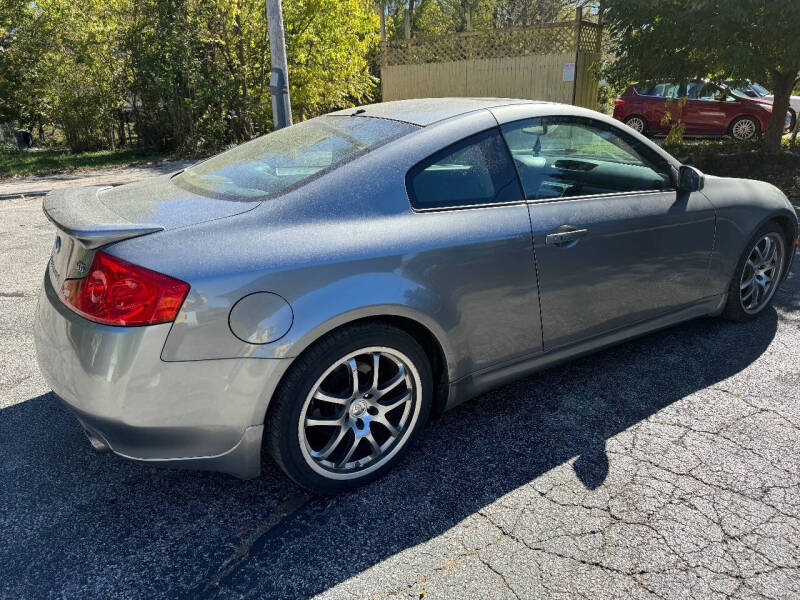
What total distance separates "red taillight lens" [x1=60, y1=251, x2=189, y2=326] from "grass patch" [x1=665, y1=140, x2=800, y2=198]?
912 cm

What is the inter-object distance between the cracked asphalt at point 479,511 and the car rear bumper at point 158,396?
34 centimetres

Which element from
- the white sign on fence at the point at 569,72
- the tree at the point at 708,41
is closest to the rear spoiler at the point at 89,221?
the tree at the point at 708,41

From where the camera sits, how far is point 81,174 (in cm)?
1301

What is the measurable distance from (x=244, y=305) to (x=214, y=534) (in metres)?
0.89

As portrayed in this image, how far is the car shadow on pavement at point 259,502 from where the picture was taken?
211cm

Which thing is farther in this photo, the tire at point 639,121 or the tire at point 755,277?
the tire at point 639,121

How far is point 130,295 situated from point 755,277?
12.6 ft

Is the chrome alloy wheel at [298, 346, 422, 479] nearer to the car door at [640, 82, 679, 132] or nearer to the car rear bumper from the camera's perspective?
the car rear bumper

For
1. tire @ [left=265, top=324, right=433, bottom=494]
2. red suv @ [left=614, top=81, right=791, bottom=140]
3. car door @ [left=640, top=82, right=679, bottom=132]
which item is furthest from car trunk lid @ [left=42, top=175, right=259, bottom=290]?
car door @ [left=640, top=82, right=679, bottom=132]

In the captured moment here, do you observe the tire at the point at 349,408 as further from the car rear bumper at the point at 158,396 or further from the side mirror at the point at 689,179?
the side mirror at the point at 689,179

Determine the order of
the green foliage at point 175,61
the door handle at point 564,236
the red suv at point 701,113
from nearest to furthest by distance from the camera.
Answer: the door handle at point 564,236 < the green foliage at point 175,61 < the red suv at point 701,113

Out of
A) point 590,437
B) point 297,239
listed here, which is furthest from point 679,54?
point 297,239

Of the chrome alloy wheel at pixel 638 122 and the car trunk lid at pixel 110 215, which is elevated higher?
the car trunk lid at pixel 110 215

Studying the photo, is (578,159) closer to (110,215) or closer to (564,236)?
(564,236)
